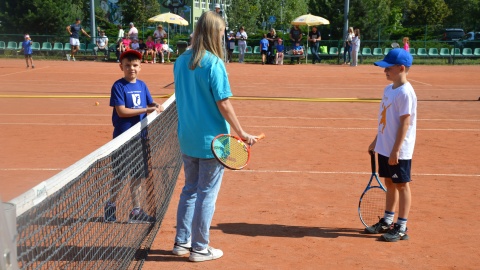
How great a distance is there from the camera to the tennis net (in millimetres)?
3391

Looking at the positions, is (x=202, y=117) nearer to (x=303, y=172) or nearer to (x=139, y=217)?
(x=139, y=217)

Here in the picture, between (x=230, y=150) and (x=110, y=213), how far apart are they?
117cm

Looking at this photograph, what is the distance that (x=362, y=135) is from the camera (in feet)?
41.1

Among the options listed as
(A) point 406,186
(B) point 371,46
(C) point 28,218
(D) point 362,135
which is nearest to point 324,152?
(D) point 362,135

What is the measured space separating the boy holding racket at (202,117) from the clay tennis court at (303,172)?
1.30 ft

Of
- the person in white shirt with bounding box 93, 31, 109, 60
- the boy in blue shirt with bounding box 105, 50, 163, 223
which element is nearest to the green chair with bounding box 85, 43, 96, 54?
the person in white shirt with bounding box 93, 31, 109, 60

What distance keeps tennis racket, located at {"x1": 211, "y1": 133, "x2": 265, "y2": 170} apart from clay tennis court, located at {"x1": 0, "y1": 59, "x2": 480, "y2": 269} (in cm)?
92

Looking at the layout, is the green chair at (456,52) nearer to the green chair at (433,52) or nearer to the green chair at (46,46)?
the green chair at (433,52)

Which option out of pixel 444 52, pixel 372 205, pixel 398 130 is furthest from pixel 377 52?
pixel 398 130

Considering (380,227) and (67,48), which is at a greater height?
(67,48)

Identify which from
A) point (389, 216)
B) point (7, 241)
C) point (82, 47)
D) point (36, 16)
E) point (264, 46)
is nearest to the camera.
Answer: point (7, 241)

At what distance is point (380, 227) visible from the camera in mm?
6344

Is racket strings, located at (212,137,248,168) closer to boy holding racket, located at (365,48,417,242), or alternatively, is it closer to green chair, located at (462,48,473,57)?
boy holding racket, located at (365,48,417,242)

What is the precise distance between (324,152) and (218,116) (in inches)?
226
